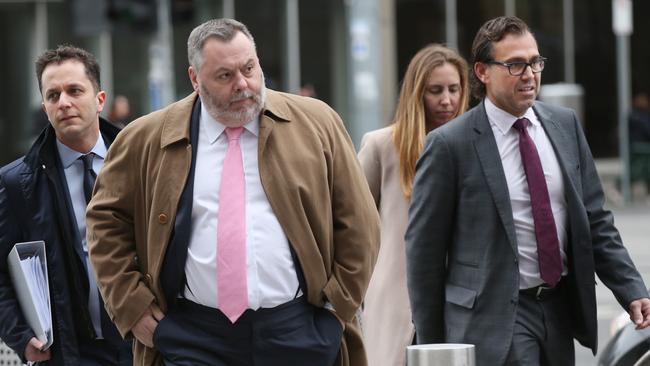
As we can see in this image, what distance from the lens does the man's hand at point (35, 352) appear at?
5031 millimetres

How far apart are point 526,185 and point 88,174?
1.62m

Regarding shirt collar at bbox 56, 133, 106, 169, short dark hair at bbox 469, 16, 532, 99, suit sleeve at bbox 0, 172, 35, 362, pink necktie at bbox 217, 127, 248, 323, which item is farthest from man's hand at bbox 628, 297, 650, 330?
suit sleeve at bbox 0, 172, 35, 362

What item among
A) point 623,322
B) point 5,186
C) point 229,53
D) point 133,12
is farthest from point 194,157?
point 133,12

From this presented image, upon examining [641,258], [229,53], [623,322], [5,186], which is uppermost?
[229,53]

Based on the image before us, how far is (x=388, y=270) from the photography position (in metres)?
6.44

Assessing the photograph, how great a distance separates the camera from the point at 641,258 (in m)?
16.1

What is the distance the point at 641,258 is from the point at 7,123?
13.4 metres

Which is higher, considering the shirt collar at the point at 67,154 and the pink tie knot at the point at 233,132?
the pink tie knot at the point at 233,132

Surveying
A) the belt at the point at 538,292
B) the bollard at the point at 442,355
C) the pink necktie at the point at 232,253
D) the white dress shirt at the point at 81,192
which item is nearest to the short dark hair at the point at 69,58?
the white dress shirt at the point at 81,192

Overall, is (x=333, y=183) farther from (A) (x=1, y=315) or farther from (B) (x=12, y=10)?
(B) (x=12, y=10)

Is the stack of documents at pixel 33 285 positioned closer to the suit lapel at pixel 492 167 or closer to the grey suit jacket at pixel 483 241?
the grey suit jacket at pixel 483 241

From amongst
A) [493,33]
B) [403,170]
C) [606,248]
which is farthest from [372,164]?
[606,248]

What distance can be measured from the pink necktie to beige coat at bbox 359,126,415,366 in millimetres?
2096

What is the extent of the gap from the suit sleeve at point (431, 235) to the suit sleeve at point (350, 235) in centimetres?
69
